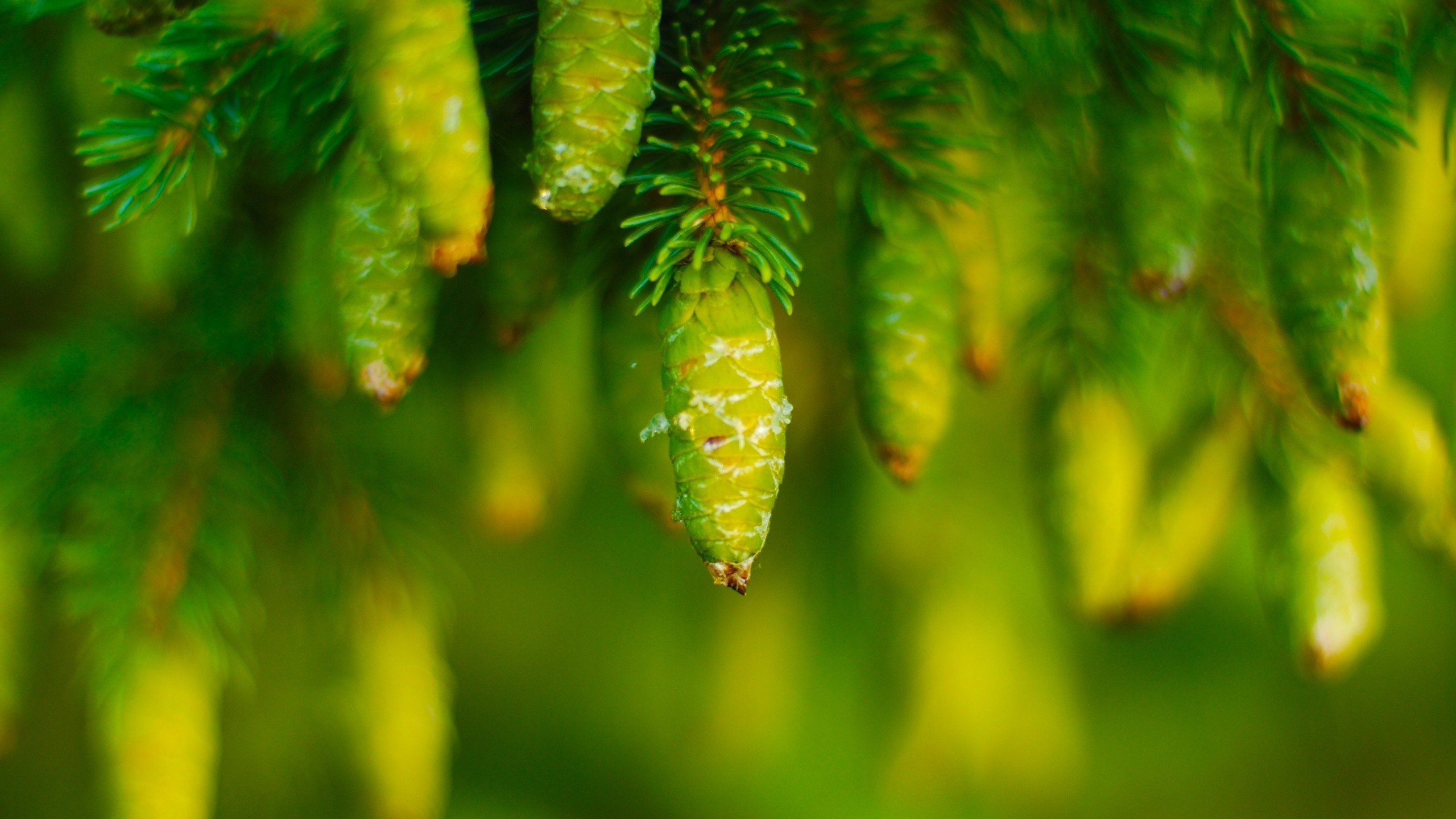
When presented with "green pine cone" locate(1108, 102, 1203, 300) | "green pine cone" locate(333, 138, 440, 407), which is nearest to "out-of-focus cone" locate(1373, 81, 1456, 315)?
"green pine cone" locate(1108, 102, 1203, 300)

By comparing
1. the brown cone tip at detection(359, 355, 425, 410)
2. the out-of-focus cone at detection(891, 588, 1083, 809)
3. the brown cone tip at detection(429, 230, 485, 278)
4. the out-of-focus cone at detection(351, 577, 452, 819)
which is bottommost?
the out-of-focus cone at detection(891, 588, 1083, 809)

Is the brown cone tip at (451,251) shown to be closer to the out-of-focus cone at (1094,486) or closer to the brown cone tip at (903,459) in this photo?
the brown cone tip at (903,459)

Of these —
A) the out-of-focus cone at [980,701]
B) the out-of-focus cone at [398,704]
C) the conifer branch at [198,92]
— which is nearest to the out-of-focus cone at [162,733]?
the out-of-focus cone at [398,704]

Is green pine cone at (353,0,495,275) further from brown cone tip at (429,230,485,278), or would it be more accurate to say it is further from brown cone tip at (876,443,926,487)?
brown cone tip at (876,443,926,487)

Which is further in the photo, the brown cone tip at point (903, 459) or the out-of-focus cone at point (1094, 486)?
the out-of-focus cone at point (1094, 486)

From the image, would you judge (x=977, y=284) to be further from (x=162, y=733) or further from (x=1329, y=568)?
(x=162, y=733)

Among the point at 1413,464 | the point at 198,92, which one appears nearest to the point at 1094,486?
the point at 1413,464

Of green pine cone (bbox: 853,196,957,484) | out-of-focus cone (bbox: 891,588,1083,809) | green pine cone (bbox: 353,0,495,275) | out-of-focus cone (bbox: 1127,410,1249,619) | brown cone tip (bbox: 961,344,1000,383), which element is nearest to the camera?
green pine cone (bbox: 353,0,495,275)
